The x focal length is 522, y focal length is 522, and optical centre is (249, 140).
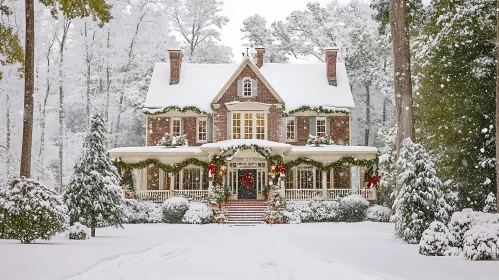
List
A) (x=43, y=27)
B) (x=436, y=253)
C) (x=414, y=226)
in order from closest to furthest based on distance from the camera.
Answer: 1. (x=436, y=253)
2. (x=414, y=226)
3. (x=43, y=27)

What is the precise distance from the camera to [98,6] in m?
16.8

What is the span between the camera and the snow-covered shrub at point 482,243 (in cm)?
1095

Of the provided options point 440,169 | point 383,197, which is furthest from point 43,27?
point 440,169

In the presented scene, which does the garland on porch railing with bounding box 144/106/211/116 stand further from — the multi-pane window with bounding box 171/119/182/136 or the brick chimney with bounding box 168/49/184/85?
the brick chimney with bounding box 168/49/184/85

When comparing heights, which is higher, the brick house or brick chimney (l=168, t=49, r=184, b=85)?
brick chimney (l=168, t=49, r=184, b=85)

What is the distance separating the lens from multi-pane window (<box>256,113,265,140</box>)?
30.8 meters

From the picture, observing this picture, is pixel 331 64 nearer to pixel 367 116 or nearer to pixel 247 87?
pixel 247 87

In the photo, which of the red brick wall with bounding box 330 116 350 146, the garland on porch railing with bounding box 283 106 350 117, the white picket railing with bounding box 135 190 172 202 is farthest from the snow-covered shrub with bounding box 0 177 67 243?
the red brick wall with bounding box 330 116 350 146

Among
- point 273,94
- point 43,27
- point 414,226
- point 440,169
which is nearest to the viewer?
point 414,226

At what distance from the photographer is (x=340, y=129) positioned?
1257 inches

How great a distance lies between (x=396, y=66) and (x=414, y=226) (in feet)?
16.5

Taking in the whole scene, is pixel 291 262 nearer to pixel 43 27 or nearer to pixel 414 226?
pixel 414 226

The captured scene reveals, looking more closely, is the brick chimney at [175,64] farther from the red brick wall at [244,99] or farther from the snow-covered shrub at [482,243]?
the snow-covered shrub at [482,243]

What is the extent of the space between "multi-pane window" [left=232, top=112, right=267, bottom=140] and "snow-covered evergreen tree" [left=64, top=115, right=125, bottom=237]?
14.3 m
